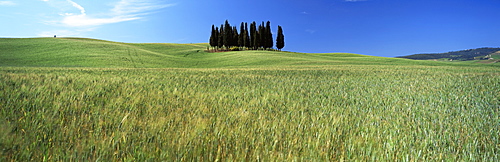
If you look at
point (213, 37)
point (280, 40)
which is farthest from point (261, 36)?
point (213, 37)

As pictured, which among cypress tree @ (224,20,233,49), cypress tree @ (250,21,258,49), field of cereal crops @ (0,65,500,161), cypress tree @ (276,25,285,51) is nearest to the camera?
field of cereal crops @ (0,65,500,161)

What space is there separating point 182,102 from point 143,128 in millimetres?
1851

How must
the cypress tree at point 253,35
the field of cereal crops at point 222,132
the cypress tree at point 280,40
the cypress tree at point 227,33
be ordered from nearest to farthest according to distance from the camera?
the field of cereal crops at point 222,132 < the cypress tree at point 227,33 < the cypress tree at point 253,35 < the cypress tree at point 280,40

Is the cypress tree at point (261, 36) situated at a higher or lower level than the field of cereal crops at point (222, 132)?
higher

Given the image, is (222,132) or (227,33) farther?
(227,33)

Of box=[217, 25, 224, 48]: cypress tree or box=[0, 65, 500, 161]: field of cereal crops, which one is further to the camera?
box=[217, 25, 224, 48]: cypress tree

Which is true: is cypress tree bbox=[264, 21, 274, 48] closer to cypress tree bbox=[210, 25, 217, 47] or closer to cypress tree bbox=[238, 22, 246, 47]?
cypress tree bbox=[238, 22, 246, 47]

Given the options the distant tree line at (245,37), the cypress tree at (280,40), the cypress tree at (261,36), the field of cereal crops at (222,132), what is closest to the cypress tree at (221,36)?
the distant tree line at (245,37)

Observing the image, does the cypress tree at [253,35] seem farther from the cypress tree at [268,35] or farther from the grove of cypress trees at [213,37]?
the grove of cypress trees at [213,37]

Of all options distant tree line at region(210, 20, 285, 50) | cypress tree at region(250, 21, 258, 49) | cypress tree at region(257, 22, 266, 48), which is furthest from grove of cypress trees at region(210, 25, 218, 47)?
cypress tree at region(257, 22, 266, 48)

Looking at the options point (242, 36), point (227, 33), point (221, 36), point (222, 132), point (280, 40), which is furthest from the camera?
point (280, 40)

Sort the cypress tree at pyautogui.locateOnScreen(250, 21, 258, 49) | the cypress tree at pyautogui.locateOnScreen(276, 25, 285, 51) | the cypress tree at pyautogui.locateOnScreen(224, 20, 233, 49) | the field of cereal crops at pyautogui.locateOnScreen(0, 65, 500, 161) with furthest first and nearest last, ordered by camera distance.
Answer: the cypress tree at pyautogui.locateOnScreen(276, 25, 285, 51) < the cypress tree at pyautogui.locateOnScreen(250, 21, 258, 49) < the cypress tree at pyautogui.locateOnScreen(224, 20, 233, 49) < the field of cereal crops at pyautogui.locateOnScreen(0, 65, 500, 161)

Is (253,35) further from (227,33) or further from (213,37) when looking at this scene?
(213,37)

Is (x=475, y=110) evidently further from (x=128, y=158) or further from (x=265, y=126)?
(x=128, y=158)
